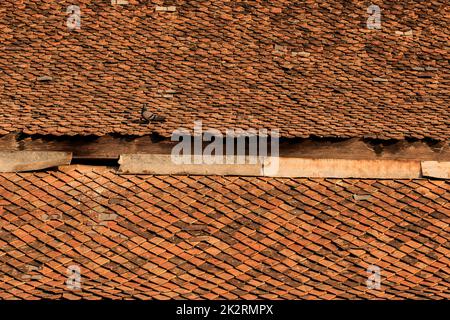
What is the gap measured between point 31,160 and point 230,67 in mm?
3175

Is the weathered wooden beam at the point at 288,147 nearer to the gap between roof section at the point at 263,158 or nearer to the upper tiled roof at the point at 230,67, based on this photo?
the gap between roof section at the point at 263,158

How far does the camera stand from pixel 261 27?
1320 cm

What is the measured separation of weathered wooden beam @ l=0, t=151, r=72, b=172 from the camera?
10688 mm

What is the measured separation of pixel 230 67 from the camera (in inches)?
484

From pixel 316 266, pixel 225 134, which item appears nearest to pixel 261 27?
pixel 225 134

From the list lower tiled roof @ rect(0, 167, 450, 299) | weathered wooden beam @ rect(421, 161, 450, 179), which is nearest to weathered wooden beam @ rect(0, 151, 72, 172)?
lower tiled roof @ rect(0, 167, 450, 299)

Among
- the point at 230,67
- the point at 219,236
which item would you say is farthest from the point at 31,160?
the point at 230,67

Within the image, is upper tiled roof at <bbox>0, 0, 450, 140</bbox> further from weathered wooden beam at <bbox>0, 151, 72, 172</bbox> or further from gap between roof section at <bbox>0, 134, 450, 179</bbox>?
weathered wooden beam at <bbox>0, 151, 72, 172</bbox>

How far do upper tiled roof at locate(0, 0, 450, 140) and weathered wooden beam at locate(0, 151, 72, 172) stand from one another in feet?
0.93

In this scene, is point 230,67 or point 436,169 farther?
point 230,67

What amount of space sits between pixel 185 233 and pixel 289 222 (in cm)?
119

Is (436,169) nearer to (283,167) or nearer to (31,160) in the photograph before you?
(283,167)

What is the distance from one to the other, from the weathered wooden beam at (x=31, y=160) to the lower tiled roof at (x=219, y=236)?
0.52 ft

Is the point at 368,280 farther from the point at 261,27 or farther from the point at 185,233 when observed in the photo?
the point at 261,27
